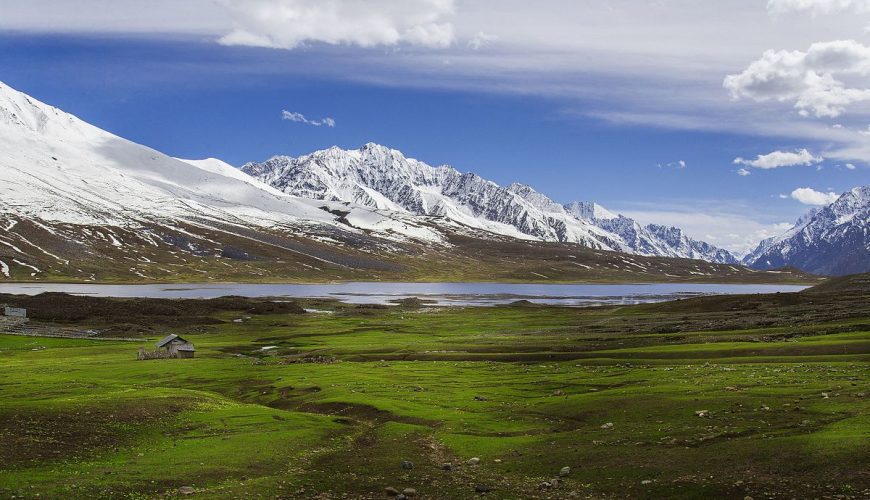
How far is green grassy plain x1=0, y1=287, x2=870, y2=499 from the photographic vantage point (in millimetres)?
31094

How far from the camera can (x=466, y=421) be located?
47.4m

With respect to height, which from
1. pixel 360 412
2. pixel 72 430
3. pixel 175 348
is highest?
pixel 72 430

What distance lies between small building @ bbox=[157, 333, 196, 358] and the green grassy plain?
7.24 metres

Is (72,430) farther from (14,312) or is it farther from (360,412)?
(14,312)

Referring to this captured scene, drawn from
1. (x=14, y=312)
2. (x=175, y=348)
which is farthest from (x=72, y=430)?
(x=14, y=312)

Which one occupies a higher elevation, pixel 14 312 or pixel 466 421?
pixel 466 421

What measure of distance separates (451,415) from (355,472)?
49.4 feet

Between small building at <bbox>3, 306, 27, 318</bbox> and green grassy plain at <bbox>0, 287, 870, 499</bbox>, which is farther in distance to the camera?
small building at <bbox>3, 306, 27, 318</bbox>

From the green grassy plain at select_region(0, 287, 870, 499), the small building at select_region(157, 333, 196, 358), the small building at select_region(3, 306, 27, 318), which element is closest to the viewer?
the green grassy plain at select_region(0, 287, 870, 499)

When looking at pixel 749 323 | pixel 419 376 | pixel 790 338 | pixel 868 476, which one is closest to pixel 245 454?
pixel 868 476

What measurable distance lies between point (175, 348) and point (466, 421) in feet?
207

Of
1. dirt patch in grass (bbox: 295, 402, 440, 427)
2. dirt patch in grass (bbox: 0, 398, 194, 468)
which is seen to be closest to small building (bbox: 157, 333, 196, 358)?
dirt patch in grass (bbox: 295, 402, 440, 427)

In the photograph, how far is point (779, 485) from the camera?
91.1ft

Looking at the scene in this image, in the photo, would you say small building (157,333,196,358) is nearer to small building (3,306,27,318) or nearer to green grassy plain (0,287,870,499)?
green grassy plain (0,287,870,499)
